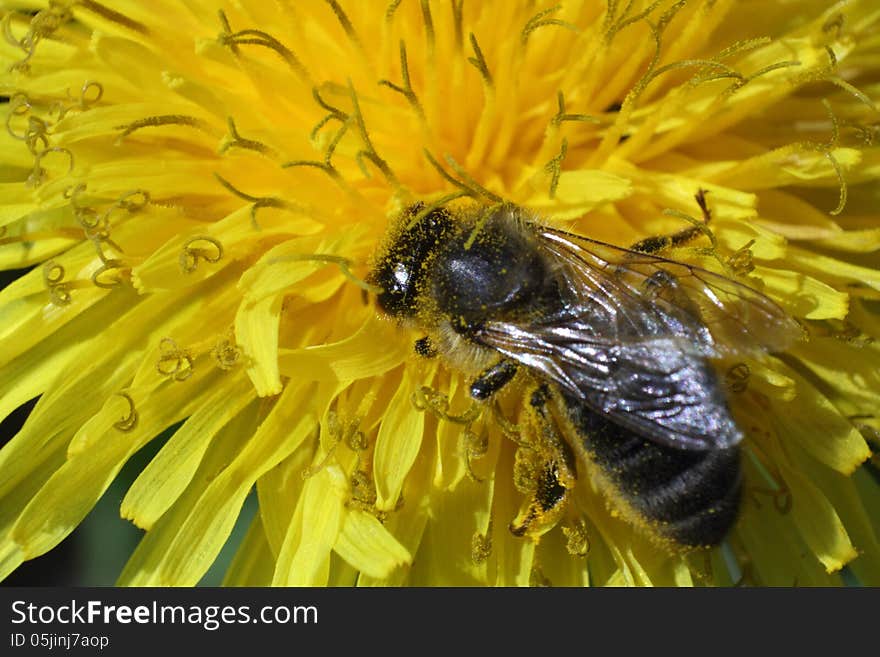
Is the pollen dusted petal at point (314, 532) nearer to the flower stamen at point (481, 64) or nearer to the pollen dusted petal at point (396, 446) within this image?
the pollen dusted petal at point (396, 446)

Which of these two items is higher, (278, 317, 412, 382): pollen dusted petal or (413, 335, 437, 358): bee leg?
(278, 317, 412, 382): pollen dusted petal

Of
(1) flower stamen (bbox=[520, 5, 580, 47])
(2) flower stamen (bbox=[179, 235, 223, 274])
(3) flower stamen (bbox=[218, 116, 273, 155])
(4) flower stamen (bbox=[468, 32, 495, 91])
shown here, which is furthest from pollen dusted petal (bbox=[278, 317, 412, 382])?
(1) flower stamen (bbox=[520, 5, 580, 47])

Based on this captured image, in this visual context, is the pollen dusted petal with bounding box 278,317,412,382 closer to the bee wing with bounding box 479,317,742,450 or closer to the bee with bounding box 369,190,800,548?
the bee with bounding box 369,190,800,548

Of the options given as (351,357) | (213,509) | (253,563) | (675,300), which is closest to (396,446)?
(351,357)

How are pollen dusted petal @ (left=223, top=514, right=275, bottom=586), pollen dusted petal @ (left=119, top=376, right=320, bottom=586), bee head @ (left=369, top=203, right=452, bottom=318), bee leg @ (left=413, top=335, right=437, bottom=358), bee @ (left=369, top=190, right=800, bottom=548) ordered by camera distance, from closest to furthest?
bee @ (left=369, top=190, right=800, bottom=548) → bee head @ (left=369, top=203, right=452, bottom=318) → bee leg @ (left=413, top=335, right=437, bottom=358) → pollen dusted petal @ (left=119, top=376, right=320, bottom=586) → pollen dusted petal @ (left=223, top=514, right=275, bottom=586)

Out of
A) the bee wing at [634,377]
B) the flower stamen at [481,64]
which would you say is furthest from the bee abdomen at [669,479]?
the flower stamen at [481,64]

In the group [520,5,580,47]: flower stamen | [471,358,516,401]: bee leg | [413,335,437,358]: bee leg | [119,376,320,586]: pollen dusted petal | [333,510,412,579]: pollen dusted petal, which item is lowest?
[333,510,412,579]: pollen dusted petal
